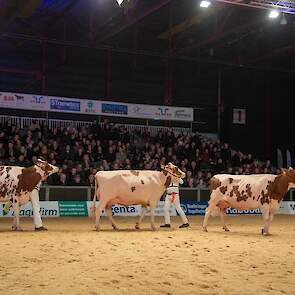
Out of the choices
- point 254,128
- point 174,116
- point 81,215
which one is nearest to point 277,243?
point 81,215

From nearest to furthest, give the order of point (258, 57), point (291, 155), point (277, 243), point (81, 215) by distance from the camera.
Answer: point (277, 243), point (81, 215), point (258, 57), point (291, 155)

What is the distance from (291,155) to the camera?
117ft

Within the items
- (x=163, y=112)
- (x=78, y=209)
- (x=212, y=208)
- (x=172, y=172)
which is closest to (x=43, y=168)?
(x=172, y=172)

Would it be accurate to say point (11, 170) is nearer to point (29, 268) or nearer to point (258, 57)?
point (29, 268)

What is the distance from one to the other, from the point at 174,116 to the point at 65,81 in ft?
26.4

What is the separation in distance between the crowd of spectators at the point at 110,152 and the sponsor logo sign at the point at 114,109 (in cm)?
83

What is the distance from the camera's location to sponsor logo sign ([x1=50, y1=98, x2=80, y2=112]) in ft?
89.2

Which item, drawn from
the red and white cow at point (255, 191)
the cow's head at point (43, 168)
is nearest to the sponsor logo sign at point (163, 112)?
the cow's head at point (43, 168)

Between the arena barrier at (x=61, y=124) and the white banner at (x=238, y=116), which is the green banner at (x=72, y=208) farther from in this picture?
the white banner at (x=238, y=116)

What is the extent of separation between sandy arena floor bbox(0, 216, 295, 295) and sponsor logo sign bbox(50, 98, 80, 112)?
15155 millimetres

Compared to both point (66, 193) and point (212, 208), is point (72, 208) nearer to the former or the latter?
point (66, 193)

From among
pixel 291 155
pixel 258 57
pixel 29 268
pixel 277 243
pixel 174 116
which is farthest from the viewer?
pixel 291 155

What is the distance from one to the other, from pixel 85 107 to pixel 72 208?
25.6ft

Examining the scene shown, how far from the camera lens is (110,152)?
24812mm
